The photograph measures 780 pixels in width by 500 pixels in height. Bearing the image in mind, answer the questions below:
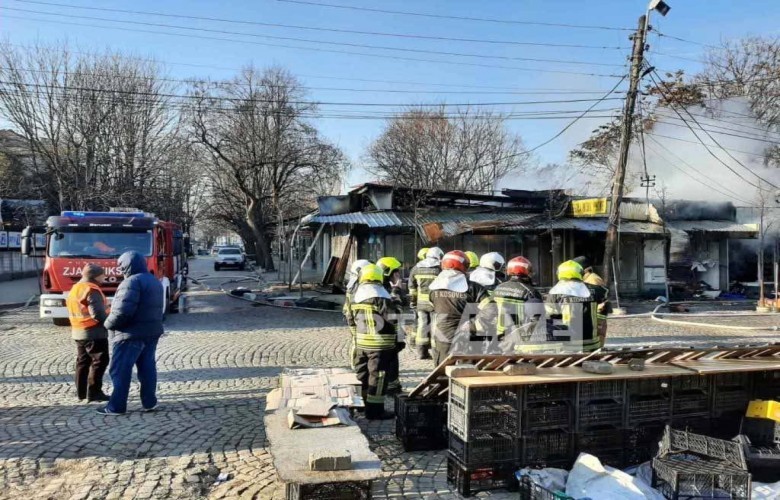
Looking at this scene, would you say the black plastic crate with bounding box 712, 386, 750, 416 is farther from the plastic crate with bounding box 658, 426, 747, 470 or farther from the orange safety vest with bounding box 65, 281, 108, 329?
the orange safety vest with bounding box 65, 281, 108, 329

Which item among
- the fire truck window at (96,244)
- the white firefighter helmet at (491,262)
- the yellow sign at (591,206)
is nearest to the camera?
the white firefighter helmet at (491,262)

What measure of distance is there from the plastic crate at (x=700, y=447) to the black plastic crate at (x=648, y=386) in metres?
0.34

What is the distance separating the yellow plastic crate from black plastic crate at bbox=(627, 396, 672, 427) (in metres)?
0.76

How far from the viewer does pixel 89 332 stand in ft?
22.6

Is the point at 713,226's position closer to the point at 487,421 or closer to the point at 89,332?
the point at 487,421

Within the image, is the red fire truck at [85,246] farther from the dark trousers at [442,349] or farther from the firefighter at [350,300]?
the dark trousers at [442,349]

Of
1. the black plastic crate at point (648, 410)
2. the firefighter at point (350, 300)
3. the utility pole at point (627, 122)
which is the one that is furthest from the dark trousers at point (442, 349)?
the utility pole at point (627, 122)

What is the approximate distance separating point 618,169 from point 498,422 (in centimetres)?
1414

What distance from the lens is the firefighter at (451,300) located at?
6520 millimetres

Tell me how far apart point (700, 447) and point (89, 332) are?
6524 millimetres

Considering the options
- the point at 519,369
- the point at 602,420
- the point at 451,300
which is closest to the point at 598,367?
the point at 602,420

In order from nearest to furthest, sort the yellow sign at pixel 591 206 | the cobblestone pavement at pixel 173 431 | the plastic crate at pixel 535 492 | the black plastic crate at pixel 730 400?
the plastic crate at pixel 535 492 < the cobblestone pavement at pixel 173 431 < the black plastic crate at pixel 730 400 < the yellow sign at pixel 591 206

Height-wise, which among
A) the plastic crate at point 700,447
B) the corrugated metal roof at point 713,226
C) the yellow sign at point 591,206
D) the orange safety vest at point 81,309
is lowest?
the plastic crate at point 700,447

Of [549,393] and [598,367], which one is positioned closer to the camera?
[549,393]
